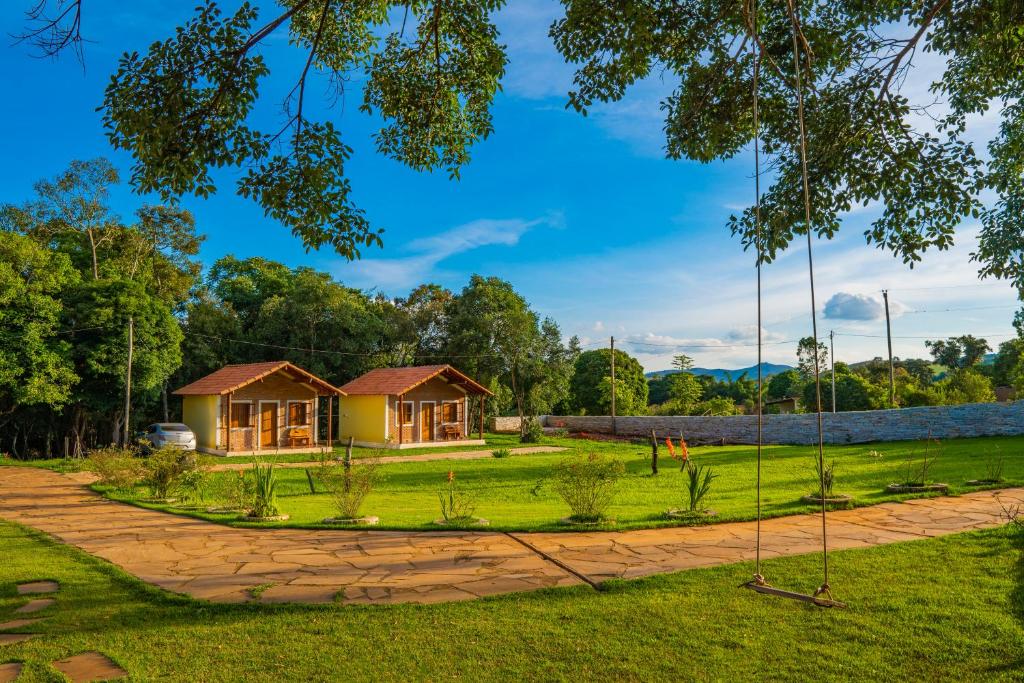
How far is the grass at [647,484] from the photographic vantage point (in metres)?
9.59

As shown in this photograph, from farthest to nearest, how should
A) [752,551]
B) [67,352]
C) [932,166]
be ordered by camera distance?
[67,352] → [932,166] → [752,551]

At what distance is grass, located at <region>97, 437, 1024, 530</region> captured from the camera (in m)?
9.59

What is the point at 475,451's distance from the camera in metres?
26.5

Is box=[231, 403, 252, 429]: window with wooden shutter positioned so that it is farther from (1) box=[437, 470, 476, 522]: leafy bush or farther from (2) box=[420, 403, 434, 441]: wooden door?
(1) box=[437, 470, 476, 522]: leafy bush

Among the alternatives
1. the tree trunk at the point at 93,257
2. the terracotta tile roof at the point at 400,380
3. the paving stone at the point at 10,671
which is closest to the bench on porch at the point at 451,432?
the terracotta tile roof at the point at 400,380

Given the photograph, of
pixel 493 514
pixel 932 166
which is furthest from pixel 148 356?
pixel 932 166

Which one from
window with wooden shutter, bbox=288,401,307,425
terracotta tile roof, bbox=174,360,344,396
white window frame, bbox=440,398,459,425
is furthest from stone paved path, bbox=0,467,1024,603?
white window frame, bbox=440,398,459,425

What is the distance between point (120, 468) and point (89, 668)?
34.2ft

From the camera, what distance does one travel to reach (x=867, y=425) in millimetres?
24438

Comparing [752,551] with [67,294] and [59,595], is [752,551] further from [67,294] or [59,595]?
[67,294]

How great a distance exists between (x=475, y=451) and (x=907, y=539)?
20275 millimetres

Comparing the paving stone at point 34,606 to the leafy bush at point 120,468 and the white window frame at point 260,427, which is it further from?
the white window frame at point 260,427

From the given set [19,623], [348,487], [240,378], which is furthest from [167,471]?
[240,378]

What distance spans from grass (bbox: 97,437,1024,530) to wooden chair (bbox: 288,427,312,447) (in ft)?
30.9
